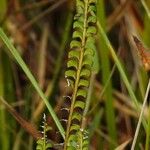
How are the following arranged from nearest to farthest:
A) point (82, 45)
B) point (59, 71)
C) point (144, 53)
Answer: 1. point (82, 45)
2. point (144, 53)
3. point (59, 71)

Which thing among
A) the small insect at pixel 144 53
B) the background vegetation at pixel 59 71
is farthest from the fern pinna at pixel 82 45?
the background vegetation at pixel 59 71

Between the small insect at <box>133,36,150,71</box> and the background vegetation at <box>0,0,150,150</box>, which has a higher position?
the background vegetation at <box>0,0,150,150</box>

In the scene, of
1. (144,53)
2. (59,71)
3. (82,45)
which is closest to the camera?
(82,45)

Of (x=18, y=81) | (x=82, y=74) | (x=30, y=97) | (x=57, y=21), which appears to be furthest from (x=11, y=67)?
(x=82, y=74)

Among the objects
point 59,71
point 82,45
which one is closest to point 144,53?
point 82,45

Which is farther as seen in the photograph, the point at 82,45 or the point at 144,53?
the point at 144,53

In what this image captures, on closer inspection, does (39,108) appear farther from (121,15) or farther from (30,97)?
(121,15)

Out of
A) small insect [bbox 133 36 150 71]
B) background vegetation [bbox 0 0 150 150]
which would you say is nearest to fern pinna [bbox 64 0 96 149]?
small insect [bbox 133 36 150 71]

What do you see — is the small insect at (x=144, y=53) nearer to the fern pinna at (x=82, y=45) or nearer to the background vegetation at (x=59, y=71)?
the fern pinna at (x=82, y=45)

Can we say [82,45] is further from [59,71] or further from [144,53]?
[59,71]

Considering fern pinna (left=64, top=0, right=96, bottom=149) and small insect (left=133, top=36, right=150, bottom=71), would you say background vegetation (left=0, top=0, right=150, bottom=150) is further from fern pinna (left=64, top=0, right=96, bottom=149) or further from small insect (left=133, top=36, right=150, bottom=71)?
fern pinna (left=64, top=0, right=96, bottom=149)
